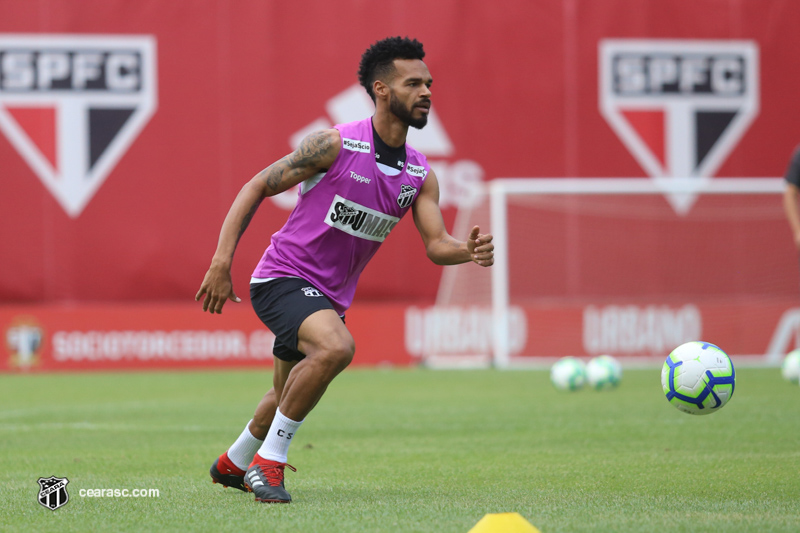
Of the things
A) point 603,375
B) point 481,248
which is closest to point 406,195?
point 481,248

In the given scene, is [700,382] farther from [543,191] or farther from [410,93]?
[543,191]

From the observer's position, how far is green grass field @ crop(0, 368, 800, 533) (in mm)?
4133

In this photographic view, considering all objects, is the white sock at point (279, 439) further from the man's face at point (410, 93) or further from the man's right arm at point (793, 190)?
the man's right arm at point (793, 190)

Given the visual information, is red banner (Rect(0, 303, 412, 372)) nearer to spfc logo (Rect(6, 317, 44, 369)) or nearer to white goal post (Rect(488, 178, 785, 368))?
spfc logo (Rect(6, 317, 44, 369))

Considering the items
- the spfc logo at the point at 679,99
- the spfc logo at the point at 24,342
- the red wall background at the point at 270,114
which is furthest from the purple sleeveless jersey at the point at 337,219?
the spfc logo at the point at 679,99

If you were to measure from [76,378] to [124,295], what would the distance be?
298cm

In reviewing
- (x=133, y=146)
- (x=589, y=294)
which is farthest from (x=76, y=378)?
(x=589, y=294)

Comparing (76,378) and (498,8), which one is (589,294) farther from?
(76,378)

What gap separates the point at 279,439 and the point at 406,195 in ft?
4.52

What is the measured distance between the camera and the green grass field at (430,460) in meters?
4.13

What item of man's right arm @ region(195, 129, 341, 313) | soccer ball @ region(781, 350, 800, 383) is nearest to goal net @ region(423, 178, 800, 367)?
soccer ball @ region(781, 350, 800, 383)

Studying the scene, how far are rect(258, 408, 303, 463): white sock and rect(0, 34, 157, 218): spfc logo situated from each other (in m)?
13.9

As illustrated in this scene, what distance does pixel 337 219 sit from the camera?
504 centimetres

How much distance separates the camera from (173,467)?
5852mm
